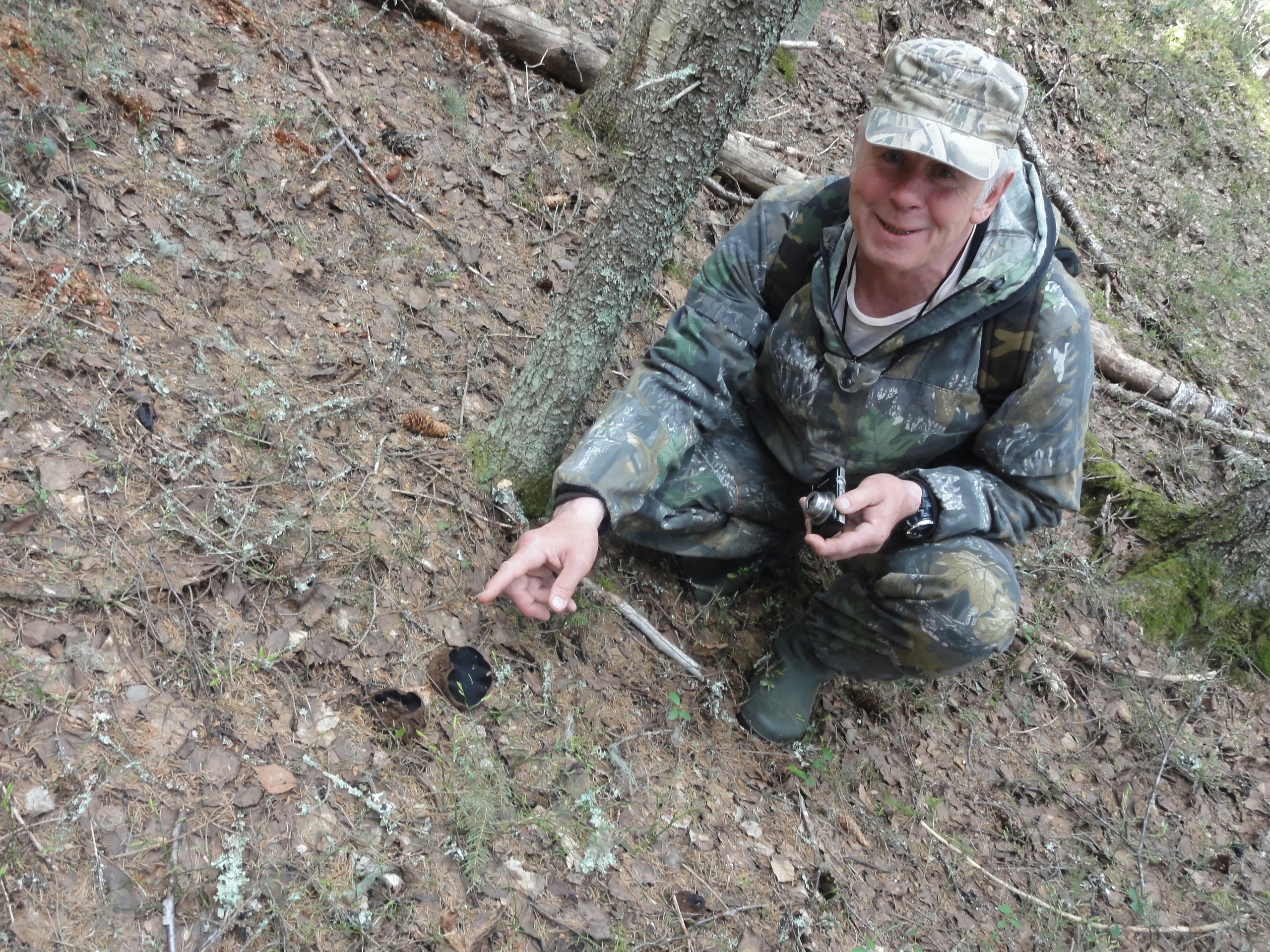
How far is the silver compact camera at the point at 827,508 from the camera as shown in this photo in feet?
8.95

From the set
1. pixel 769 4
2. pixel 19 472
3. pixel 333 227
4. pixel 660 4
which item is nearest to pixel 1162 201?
pixel 660 4

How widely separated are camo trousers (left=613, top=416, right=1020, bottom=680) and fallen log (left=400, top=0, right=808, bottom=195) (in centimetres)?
236

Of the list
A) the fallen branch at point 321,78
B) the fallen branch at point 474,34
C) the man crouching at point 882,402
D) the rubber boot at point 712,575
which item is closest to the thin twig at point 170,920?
the man crouching at point 882,402

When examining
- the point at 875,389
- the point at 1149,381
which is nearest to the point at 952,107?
the point at 875,389

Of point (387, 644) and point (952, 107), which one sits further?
point (387, 644)

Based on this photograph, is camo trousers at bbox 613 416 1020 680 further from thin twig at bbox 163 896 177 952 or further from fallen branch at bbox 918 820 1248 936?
thin twig at bbox 163 896 177 952

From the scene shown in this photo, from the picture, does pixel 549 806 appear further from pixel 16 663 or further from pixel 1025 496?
pixel 1025 496

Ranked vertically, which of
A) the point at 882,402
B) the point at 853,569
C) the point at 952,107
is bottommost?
the point at 853,569

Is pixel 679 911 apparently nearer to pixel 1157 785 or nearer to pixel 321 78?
pixel 1157 785

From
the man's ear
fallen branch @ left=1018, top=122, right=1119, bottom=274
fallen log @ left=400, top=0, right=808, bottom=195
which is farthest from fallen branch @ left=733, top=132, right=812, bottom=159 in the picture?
the man's ear

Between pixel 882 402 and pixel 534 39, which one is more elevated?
pixel 534 39

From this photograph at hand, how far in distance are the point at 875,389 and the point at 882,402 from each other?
54 mm

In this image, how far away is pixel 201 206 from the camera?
132 inches

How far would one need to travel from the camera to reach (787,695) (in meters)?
3.21
